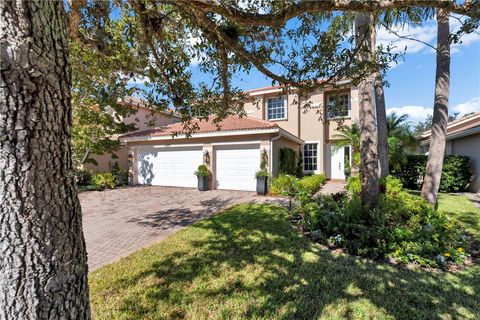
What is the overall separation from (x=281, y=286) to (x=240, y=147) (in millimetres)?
9287

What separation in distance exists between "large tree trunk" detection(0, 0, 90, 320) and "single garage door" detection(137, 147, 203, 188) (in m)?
11.7

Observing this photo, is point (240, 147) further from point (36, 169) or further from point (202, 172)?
point (36, 169)

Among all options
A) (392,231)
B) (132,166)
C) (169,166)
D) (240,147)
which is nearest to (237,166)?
(240,147)

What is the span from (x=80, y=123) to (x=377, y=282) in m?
14.4

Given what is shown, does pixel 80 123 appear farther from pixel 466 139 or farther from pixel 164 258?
pixel 466 139

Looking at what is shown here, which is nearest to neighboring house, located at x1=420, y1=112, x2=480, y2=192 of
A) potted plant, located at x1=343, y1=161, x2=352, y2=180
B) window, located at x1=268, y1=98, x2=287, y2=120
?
potted plant, located at x1=343, y1=161, x2=352, y2=180

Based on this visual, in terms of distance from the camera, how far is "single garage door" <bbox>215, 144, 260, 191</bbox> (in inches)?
475

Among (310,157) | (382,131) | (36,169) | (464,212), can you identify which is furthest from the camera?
(310,157)

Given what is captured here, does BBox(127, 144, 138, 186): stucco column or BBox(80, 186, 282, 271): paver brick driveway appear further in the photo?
BBox(127, 144, 138, 186): stucco column

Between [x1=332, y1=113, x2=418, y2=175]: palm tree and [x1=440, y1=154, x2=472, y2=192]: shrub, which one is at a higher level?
[x1=332, y1=113, x2=418, y2=175]: palm tree

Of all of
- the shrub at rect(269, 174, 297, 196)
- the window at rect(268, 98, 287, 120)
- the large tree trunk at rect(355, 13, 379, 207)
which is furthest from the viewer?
the window at rect(268, 98, 287, 120)

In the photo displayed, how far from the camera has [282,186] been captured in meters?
10.9

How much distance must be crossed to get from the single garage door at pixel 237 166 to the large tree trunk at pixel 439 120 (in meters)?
6.83

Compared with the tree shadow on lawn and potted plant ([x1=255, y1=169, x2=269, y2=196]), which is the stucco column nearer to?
potted plant ([x1=255, y1=169, x2=269, y2=196])
